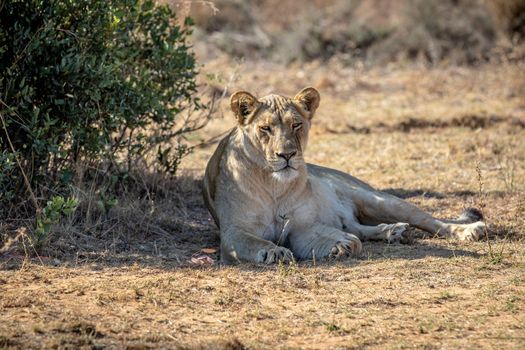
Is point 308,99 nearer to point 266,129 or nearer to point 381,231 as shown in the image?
point 266,129

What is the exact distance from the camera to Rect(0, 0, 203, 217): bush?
637cm

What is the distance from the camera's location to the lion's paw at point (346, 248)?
5926 mm

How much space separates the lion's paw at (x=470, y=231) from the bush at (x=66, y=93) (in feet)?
8.81

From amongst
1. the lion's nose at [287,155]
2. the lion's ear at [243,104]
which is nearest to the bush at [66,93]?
the lion's ear at [243,104]

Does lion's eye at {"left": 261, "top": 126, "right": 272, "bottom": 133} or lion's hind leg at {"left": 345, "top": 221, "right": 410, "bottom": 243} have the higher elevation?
lion's eye at {"left": 261, "top": 126, "right": 272, "bottom": 133}

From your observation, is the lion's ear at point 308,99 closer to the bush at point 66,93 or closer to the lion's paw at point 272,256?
the lion's paw at point 272,256

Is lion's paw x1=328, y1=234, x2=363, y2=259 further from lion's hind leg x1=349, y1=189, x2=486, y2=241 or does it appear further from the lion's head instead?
lion's hind leg x1=349, y1=189, x2=486, y2=241

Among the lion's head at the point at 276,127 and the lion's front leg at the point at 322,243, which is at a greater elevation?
the lion's head at the point at 276,127

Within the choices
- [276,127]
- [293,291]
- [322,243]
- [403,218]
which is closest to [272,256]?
[322,243]

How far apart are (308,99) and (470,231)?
156 cm

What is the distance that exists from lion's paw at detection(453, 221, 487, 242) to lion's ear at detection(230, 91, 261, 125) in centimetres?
181

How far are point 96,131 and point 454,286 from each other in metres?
3.15

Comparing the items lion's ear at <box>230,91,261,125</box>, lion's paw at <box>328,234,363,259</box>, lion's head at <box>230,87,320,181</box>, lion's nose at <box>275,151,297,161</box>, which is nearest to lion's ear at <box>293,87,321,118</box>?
lion's head at <box>230,87,320,181</box>

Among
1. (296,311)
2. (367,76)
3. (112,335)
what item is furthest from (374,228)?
(367,76)
